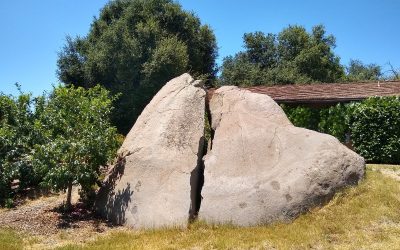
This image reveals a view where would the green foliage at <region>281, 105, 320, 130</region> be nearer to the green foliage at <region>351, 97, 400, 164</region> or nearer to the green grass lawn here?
the green foliage at <region>351, 97, 400, 164</region>

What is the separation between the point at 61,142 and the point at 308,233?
Result: 5542 millimetres

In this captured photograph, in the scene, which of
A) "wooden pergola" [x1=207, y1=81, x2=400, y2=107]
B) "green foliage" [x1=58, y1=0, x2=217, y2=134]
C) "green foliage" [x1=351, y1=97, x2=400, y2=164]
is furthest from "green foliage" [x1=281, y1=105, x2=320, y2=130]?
"green foliage" [x1=58, y1=0, x2=217, y2=134]

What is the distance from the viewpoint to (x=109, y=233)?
892 centimetres

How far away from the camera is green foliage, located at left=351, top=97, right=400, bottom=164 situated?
1598 cm

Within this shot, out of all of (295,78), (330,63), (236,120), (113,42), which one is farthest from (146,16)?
(236,120)

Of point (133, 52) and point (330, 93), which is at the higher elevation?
point (133, 52)

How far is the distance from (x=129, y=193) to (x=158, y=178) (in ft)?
2.44

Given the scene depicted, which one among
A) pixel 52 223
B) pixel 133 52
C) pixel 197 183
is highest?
pixel 133 52

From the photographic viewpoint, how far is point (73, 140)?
9.70 metres

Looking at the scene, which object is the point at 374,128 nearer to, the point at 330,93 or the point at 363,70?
the point at 330,93

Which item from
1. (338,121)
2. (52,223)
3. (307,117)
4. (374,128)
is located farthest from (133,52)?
(52,223)

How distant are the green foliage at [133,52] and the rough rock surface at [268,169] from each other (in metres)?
16.5

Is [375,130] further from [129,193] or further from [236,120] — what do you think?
[129,193]

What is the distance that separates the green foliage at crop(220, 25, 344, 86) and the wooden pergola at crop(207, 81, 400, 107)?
44.6 ft
